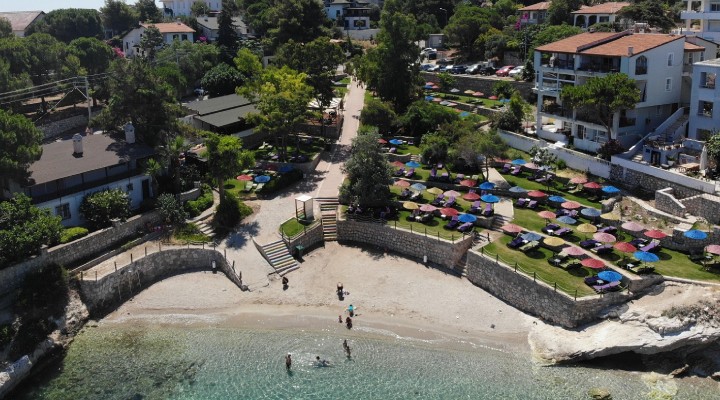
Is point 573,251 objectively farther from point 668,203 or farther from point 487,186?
point 487,186

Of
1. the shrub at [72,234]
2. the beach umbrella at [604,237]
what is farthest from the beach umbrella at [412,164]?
the shrub at [72,234]

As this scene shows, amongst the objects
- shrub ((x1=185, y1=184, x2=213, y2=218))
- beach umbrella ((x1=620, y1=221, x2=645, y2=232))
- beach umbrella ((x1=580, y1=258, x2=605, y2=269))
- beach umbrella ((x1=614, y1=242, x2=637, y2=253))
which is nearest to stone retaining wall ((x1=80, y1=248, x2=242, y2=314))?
shrub ((x1=185, y1=184, x2=213, y2=218))

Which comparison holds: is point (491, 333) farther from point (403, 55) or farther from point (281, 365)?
point (403, 55)

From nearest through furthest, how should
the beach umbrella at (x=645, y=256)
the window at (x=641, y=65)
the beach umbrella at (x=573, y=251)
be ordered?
the beach umbrella at (x=645, y=256) → the beach umbrella at (x=573, y=251) → the window at (x=641, y=65)

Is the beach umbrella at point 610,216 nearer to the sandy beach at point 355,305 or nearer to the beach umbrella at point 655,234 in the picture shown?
the beach umbrella at point 655,234

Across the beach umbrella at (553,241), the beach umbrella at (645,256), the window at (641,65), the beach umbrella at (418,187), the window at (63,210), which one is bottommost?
the beach umbrella at (553,241)

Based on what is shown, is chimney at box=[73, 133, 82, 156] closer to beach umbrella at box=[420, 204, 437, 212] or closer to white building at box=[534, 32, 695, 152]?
beach umbrella at box=[420, 204, 437, 212]

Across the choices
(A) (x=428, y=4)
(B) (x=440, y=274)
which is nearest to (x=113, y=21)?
(A) (x=428, y=4)
